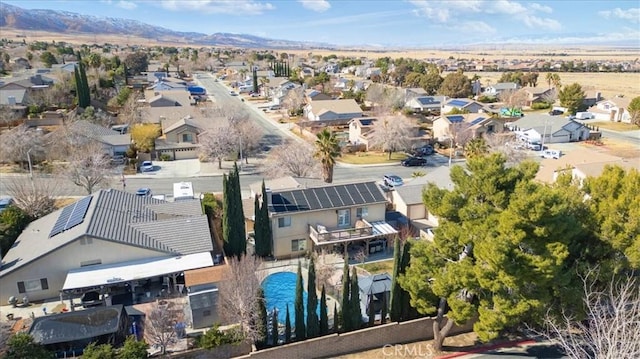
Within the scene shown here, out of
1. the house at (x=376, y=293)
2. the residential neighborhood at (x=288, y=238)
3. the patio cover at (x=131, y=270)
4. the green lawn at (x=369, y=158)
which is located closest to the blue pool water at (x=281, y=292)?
the residential neighborhood at (x=288, y=238)

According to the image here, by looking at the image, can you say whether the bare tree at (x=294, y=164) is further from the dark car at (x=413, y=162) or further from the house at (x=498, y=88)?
the house at (x=498, y=88)

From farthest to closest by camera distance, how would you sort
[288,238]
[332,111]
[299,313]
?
[332,111] < [288,238] < [299,313]

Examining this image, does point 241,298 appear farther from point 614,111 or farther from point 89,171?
point 614,111

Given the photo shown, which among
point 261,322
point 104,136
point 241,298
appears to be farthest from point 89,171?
point 261,322

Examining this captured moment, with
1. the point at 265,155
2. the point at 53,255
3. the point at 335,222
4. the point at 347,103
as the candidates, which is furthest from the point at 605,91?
the point at 53,255

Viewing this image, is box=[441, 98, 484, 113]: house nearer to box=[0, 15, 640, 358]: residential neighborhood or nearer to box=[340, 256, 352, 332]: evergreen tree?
box=[0, 15, 640, 358]: residential neighborhood

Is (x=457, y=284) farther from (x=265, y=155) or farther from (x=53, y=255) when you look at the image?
(x=265, y=155)
